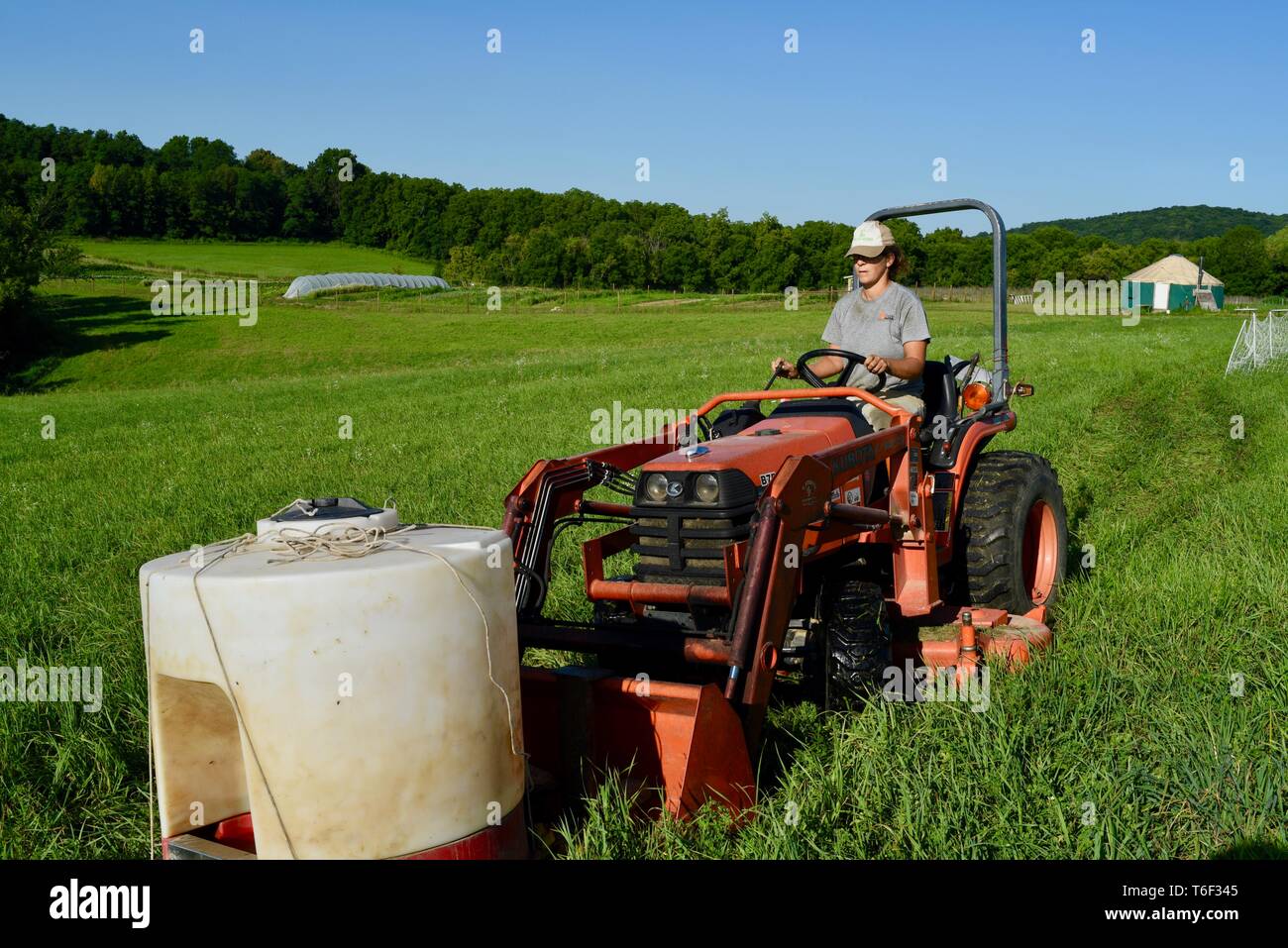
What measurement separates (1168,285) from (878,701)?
99.0 m

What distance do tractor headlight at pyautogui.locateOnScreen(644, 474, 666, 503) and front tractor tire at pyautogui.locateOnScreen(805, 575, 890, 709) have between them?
0.83 metres

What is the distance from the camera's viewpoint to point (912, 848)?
3.36 m

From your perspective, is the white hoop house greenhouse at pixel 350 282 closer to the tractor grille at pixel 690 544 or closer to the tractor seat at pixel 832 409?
the tractor seat at pixel 832 409

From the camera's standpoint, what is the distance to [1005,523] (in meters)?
5.68

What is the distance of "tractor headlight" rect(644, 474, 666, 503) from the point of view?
4406 mm

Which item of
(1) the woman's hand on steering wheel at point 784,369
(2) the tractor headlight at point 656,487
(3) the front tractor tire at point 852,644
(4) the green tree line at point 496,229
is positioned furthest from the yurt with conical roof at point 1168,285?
(2) the tractor headlight at point 656,487

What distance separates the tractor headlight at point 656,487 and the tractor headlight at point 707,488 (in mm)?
148

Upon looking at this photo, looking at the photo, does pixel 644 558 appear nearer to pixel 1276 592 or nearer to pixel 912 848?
pixel 912 848

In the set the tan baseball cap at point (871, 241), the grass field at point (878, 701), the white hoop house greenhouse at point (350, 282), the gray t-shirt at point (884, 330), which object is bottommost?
the grass field at point (878, 701)

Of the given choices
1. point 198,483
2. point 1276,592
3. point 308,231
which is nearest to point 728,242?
point 308,231

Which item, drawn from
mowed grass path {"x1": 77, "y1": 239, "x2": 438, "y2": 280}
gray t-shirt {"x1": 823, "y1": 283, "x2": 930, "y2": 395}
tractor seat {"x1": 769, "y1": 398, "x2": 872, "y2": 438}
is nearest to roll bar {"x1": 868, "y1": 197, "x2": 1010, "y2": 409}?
gray t-shirt {"x1": 823, "y1": 283, "x2": 930, "y2": 395}

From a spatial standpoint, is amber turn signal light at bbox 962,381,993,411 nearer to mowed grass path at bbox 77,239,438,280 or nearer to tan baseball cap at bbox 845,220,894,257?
tan baseball cap at bbox 845,220,894,257

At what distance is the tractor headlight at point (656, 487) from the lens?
441 centimetres
